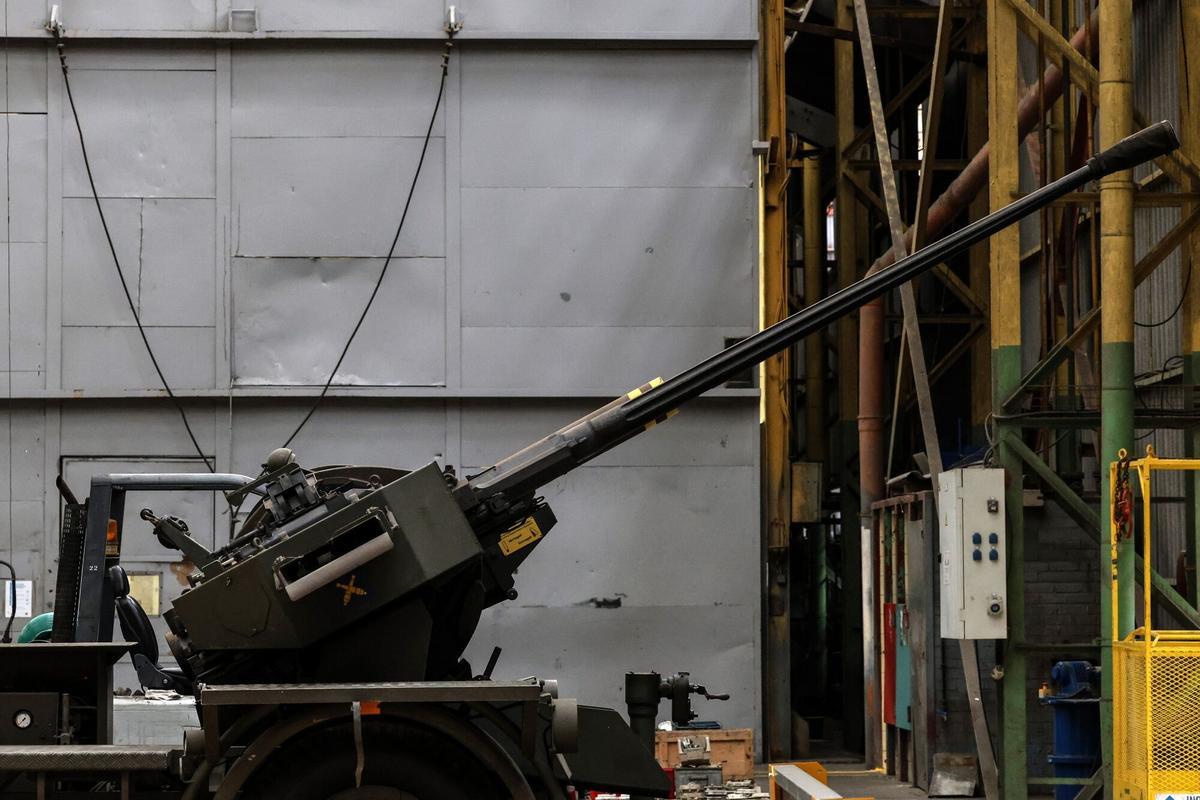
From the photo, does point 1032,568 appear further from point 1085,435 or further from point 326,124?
point 326,124

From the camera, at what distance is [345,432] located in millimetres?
14250

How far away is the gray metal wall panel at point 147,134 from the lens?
47.3ft

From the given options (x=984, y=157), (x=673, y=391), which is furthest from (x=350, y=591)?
(x=984, y=157)

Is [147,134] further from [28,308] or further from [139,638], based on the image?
[139,638]

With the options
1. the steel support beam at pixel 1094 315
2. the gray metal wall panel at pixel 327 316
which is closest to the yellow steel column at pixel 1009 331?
the steel support beam at pixel 1094 315

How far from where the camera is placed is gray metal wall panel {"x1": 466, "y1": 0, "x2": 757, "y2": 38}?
14.4 meters

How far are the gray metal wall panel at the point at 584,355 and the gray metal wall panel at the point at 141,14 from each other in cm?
397

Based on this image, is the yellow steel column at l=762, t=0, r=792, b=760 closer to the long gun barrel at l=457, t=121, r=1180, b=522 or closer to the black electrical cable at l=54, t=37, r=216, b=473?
the black electrical cable at l=54, t=37, r=216, b=473

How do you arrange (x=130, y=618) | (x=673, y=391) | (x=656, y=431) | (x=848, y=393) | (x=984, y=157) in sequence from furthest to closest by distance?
1. (x=848, y=393)
2. (x=984, y=157)
3. (x=656, y=431)
4. (x=130, y=618)
5. (x=673, y=391)

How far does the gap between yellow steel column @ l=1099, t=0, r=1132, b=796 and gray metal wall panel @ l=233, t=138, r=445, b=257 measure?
6562 mm

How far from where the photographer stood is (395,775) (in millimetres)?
6922

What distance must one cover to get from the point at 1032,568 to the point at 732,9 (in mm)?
5903

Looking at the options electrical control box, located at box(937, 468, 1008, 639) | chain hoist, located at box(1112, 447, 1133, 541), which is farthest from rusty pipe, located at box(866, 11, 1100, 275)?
chain hoist, located at box(1112, 447, 1133, 541)

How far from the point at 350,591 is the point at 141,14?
9131mm
